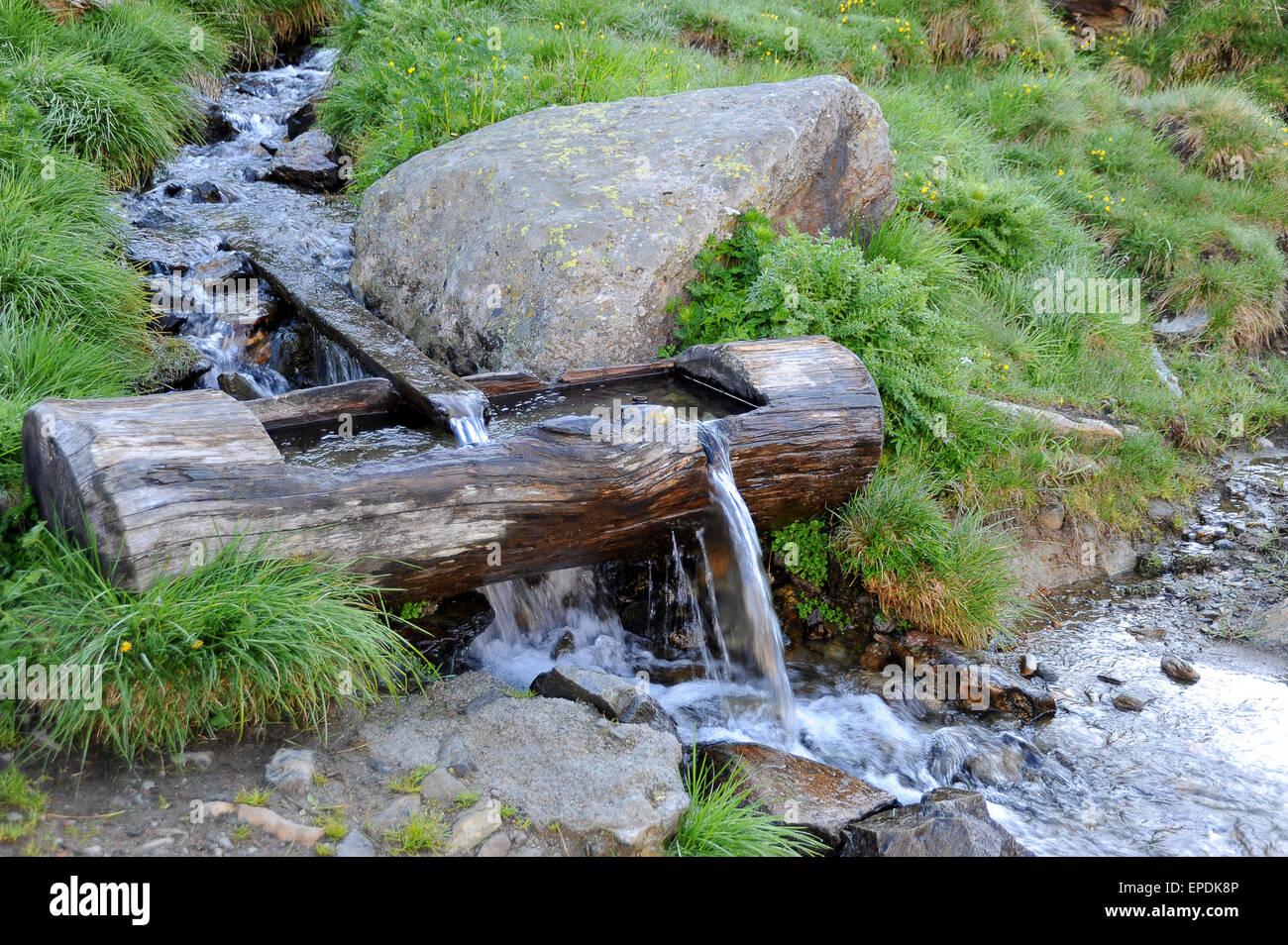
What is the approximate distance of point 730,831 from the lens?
10.6 ft

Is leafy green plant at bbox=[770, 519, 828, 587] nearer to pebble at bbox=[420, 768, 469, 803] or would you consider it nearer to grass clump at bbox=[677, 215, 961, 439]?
grass clump at bbox=[677, 215, 961, 439]

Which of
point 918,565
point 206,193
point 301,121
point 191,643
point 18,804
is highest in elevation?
point 301,121

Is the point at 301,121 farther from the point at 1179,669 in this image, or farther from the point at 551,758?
A: the point at 1179,669

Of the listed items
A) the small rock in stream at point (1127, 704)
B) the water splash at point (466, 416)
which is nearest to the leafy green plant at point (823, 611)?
the small rock in stream at point (1127, 704)

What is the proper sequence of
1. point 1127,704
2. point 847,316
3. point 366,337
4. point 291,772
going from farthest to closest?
point 366,337
point 847,316
point 1127,704
point 291,772

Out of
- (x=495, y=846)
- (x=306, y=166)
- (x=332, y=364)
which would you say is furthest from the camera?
(x=306, y=166)

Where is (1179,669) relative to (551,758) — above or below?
below

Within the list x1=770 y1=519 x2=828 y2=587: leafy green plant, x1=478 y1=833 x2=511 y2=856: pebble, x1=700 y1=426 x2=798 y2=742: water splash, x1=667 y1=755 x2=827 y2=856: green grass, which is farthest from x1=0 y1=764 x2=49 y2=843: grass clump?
x1=770 y1=519 x2=828 y2=587: leafy green plant

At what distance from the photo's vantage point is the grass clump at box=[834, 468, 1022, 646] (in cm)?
509

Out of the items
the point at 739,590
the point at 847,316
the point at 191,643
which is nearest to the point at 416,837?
the point at 191,643

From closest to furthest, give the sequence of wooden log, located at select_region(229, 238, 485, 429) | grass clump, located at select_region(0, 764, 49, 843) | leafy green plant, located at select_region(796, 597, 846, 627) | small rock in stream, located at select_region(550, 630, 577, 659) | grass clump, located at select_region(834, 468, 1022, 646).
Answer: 1. grass clump, located at select_region(0, 764, 49, 843)
2. small rock in stream, located at select_region(550, 630, 577, 659)
3. wooden log, located at select_region(229, 238, 485, 429)
4. grass clump, located at select_region(834, 468, 1022, 646)
5. leafy green plant, located at select_region(796, 597, 846, 627)

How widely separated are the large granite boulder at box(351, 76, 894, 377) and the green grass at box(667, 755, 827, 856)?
114 inches

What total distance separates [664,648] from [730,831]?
5.73 ft

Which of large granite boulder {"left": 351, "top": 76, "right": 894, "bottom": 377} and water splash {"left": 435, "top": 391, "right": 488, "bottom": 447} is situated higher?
large granite boulder {"left": 351, "top": 76, "right": 894, "bottom": 377}
